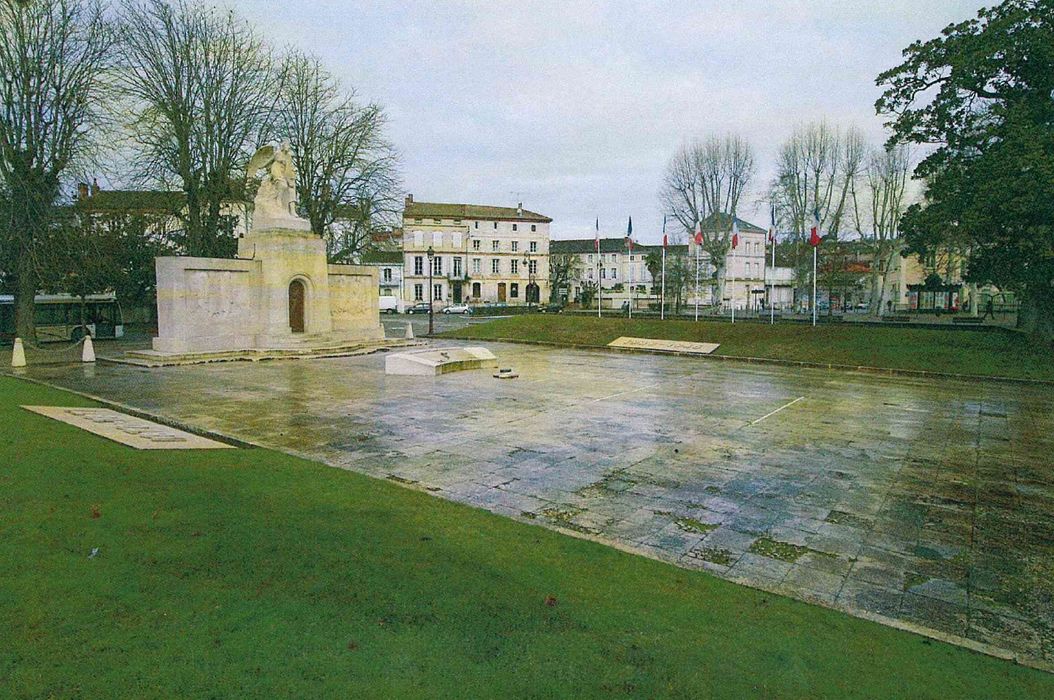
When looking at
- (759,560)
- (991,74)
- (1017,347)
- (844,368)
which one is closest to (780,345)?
(844,368)

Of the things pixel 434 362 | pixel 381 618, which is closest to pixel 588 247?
pixel 434 362

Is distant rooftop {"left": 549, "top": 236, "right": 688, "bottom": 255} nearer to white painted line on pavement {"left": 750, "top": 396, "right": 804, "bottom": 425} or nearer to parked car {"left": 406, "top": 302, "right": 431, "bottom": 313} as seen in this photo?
parked car {"left": 406, "top": 302, "right": 431, "bottom": 313}

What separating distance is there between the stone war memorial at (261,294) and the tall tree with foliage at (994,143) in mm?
23623

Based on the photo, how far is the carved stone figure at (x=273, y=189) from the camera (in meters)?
26.6

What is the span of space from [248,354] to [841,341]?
77.5 ft

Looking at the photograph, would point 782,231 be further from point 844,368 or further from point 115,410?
point 115,410

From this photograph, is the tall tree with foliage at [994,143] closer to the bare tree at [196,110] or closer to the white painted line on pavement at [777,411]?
the white painted line on pavement at [777,411]

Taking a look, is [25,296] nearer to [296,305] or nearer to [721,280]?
[296,305]

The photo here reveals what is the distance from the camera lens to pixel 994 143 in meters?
21.9

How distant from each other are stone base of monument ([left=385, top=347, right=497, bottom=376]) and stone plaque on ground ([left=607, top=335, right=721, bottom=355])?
10.1 meters

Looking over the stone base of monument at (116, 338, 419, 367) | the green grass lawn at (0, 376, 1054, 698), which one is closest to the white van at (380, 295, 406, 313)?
the stone base of monument at (116, 338, 419, 367)

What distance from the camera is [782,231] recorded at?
48938 millimetres

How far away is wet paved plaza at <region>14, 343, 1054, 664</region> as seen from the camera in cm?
566

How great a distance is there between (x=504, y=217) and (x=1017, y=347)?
6702cm
